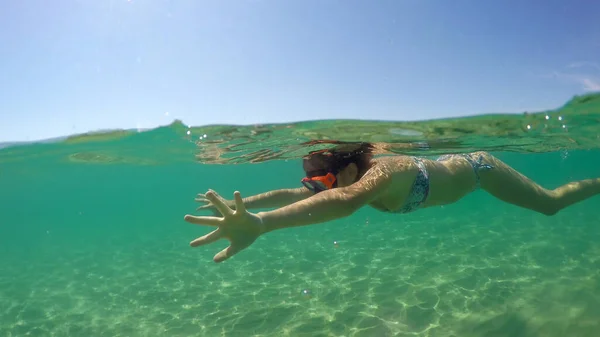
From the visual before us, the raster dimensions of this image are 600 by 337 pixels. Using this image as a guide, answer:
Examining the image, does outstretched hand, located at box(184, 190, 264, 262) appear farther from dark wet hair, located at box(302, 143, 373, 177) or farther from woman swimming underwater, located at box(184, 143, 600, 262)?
dark wet hair, located at box(302, 143, 373, 177)

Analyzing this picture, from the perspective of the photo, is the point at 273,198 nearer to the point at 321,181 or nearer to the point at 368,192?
the point at 321,181

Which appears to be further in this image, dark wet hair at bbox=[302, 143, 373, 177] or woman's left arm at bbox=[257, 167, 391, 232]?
dark wet hair at bbox=[302, 143, 373, 177]

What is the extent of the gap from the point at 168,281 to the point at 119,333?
12.8 feet

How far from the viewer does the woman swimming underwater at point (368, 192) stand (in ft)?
11.3

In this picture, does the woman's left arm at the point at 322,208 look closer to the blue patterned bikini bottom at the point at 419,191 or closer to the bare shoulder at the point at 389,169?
the bare shoulder at the point at 389,169

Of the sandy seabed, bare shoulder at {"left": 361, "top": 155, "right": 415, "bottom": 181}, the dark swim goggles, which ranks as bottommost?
the sandy seabed

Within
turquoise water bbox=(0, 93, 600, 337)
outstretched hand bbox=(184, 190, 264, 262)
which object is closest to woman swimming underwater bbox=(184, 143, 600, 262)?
outstretched hand bbox=(184, 190, 264, 262)

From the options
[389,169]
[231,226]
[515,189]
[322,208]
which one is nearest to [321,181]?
[389,169]

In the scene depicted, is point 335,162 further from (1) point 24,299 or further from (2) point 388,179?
(1) point 24,299

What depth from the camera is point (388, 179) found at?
495 centimetres

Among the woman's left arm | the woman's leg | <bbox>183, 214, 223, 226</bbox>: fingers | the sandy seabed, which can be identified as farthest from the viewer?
the sandy seabed

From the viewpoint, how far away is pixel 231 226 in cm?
342

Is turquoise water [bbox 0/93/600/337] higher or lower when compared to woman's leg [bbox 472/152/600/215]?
lower

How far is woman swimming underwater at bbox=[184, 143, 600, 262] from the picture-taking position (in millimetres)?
3439
